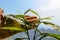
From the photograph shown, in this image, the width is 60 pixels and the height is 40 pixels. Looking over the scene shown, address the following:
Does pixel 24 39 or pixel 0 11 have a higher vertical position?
pixel 0 11

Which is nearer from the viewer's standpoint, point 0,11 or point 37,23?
point 37,23

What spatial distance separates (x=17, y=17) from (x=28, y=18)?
6cm

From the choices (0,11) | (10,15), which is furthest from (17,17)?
(0,11)

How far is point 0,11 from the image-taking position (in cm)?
143

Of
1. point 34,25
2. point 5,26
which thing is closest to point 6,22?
point 5,26

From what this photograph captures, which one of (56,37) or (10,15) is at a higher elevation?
(10,15)

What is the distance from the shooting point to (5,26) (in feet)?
4.48

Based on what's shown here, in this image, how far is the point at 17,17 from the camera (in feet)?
4.36

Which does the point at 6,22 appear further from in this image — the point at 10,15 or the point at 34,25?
the point at 34,25

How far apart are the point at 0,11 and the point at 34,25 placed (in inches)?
9.4

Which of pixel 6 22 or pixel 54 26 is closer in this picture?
pixel 54 26

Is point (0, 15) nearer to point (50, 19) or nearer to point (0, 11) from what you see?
point (0, 11)

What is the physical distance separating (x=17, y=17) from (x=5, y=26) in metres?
0.08

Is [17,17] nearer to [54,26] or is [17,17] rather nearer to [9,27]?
[9,27]
